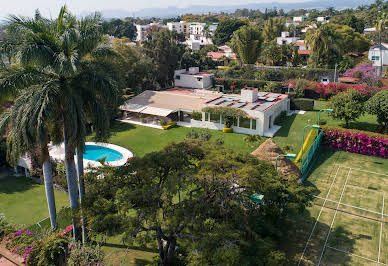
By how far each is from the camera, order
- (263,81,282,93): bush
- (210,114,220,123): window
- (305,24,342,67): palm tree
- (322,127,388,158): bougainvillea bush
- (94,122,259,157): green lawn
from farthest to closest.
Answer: (305,24,342,67): palm tree → (263,81,282,93): bush → (210,114,220,123): window → (94,122,259,157): green lawn → (322,127,388,158): bougainvillea bush

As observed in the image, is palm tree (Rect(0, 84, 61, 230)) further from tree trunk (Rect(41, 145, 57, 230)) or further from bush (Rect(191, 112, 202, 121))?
A: bush (Rect(191, 112, 202, 121))

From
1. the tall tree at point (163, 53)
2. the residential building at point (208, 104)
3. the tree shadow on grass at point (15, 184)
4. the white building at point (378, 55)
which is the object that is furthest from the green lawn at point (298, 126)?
the white building at point (378, 55)

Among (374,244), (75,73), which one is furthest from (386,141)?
(75,73)

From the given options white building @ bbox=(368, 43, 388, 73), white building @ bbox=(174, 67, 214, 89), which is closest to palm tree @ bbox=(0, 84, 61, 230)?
white building @ bbox=(174, 67, 214, 89)

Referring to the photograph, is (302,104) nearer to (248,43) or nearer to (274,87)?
(274,87)

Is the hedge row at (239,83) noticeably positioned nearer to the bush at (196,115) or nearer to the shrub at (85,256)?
the bush at (196,115)

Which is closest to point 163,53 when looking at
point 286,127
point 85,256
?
point 286,127

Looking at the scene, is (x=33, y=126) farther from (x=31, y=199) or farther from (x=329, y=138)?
(x=329, y=138)
